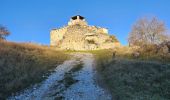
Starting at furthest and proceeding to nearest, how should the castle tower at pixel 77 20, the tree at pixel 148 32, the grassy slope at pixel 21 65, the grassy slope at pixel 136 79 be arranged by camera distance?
the castle tower at pixel 77 20, the tree at pixel 148 32, the grassy slope at pixel 21 65, the grassy slope at pixel 136 79

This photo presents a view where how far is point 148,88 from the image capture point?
24.0 meters

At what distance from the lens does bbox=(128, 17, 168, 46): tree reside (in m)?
56.9

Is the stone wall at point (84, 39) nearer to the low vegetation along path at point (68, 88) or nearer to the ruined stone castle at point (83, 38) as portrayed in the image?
the ruined stone castle at point (83, 38)

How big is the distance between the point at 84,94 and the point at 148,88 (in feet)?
14.2

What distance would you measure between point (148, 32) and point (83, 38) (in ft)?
48.8

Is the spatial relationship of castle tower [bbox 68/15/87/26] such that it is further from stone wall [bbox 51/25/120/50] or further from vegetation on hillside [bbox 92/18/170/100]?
vegetation on hillside [bbox 92/18/170/100]

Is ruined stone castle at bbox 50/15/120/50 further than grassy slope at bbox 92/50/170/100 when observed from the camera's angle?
Yes

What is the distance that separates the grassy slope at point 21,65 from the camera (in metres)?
26.1

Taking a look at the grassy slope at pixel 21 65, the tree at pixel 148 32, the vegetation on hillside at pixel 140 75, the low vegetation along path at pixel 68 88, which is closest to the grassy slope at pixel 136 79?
the vegetation on hillside at pixel 140 75

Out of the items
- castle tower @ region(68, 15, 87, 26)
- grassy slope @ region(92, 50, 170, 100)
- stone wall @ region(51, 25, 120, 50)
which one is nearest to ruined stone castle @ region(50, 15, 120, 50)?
stone wall @ region(51, 25, 120, 50)

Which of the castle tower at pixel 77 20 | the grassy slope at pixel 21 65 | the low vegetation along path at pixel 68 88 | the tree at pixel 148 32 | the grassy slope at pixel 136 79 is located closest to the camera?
the grassy slope at pixel 136 79

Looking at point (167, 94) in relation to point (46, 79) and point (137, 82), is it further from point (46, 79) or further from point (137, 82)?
point (46, 79)

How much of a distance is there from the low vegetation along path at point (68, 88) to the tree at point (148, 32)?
26.7 m

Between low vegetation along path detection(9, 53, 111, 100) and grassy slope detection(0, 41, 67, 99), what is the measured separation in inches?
39.6
